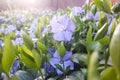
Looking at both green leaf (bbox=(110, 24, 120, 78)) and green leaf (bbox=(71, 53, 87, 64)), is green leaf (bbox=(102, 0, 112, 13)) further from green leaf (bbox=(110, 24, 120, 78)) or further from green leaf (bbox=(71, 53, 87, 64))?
green leaf (bbox=(110, 24, 120, 78))

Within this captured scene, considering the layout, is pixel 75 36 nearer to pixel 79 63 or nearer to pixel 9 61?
pixel 79 63

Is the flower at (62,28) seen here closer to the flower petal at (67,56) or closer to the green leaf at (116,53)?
the flower petal at (67,56)

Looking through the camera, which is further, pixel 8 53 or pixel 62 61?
pixel 62 61

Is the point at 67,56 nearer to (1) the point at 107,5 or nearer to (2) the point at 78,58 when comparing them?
(2) the point at 78,58

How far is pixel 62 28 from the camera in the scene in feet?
2.37

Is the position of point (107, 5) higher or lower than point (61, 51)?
higher

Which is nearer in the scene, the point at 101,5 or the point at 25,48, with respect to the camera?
the point at 25,48

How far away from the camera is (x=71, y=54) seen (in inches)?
26.1

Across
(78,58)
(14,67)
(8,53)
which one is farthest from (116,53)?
(14,67)

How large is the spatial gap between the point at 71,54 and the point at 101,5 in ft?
0.57

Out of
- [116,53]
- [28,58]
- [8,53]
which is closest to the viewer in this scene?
[116,53]

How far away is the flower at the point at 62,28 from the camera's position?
695 millimetres

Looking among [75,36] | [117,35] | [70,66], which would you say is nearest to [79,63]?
[70,66]

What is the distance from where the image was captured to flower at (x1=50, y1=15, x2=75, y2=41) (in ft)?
2.28
